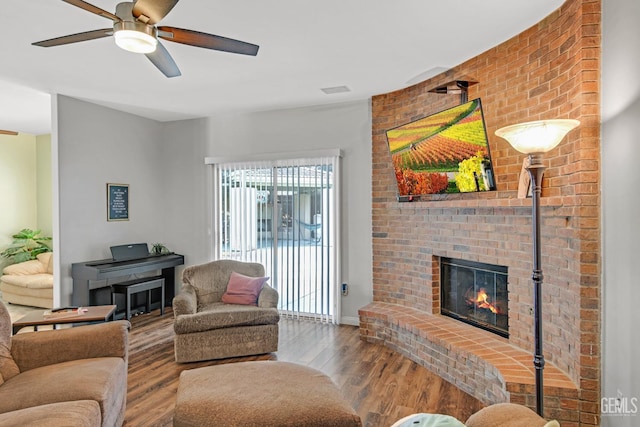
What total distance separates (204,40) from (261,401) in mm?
2053

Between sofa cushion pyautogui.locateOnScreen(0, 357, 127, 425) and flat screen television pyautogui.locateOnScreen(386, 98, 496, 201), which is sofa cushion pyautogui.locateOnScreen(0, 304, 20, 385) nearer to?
sofa cushion pyautogui.locateOnScreen(0, 357, 127, 425)

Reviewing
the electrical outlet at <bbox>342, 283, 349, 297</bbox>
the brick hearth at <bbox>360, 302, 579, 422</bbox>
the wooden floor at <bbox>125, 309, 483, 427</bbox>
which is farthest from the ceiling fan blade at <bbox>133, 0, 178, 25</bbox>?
the electrical outlet at <bbox>342, 283, 349, 297</bbox>

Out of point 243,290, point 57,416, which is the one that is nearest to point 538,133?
point 57,416

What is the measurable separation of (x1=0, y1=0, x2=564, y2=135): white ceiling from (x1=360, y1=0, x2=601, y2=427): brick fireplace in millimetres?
275

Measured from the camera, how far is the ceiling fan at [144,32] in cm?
198

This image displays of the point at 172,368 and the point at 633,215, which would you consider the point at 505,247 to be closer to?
the point at 633,215

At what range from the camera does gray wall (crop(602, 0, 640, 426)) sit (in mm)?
1969

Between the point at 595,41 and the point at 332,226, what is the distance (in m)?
3.18

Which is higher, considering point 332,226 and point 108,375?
point 332,226

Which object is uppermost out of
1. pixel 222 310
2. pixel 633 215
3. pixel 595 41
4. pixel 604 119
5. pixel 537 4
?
pixel 537 4

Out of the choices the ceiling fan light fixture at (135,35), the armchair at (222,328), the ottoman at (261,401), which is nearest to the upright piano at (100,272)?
the armchair at (222,328)

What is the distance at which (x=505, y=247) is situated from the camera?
3.18 meters

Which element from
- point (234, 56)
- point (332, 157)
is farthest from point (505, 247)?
point (234, 56)

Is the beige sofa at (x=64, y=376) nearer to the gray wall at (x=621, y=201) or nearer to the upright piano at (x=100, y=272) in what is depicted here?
the upright piano at (x=100, y=272)
